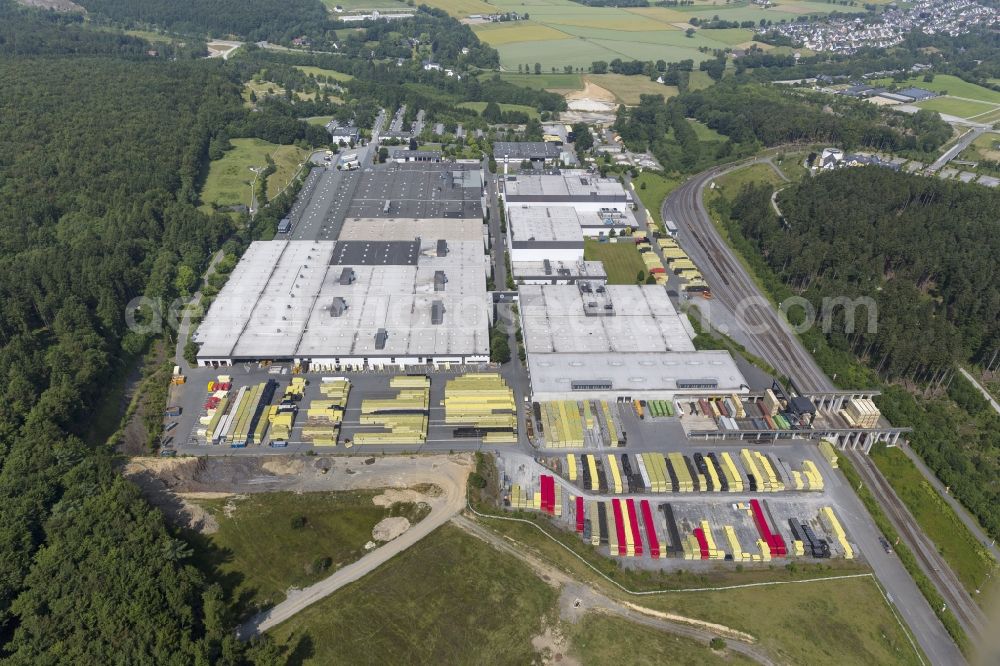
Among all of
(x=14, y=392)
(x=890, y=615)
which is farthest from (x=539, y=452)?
(x=14, y=392)

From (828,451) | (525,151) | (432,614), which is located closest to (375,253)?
(525,151)

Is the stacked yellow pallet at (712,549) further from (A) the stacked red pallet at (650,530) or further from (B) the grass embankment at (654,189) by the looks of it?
(B) the grass embankment at (654,189)

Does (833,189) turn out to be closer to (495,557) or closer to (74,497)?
(495,557)

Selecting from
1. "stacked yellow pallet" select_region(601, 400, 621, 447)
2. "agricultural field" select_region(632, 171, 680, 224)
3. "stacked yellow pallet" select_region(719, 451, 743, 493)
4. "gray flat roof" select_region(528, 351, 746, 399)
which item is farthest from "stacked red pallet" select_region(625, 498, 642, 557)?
"agricultural field" select_region(632, 171, 680, 224)

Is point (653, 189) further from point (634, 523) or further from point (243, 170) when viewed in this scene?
point (243, 170)

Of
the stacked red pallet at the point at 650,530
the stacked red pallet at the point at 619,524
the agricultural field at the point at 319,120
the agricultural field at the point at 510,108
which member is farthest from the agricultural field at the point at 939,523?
the agricultural field at the point at 319,120

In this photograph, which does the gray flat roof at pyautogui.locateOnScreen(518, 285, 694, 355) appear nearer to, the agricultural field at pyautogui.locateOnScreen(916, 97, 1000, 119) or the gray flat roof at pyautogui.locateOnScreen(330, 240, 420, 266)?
the gray flat roof at pyautogui.locateOnScreen(330, 240, 420, 266)
